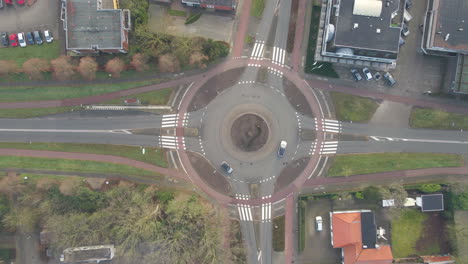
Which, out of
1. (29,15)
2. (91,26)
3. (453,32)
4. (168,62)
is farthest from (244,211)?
(29,15)

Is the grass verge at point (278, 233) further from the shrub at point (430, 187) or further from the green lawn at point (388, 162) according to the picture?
the shrub at point (430, 187)

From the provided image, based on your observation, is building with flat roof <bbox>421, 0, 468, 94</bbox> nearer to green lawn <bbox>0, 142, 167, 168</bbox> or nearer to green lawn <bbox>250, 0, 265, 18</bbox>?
green lawn <bbox>250, 0, 265, 18</bbox>

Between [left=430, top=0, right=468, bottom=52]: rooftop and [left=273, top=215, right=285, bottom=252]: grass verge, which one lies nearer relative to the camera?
[left=430, top=0, right=468, bottom=52]: rooftop

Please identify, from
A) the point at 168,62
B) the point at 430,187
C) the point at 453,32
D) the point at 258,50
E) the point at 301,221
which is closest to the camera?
the point at 453,32

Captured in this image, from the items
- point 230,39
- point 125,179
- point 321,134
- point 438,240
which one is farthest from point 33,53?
point 438,240

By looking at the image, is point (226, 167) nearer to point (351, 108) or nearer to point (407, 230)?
point (351, 108)

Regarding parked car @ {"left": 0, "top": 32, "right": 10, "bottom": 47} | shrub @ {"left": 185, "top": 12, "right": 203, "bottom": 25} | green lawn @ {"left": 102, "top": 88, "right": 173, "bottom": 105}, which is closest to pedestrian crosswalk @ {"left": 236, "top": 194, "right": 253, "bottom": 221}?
green lawn @ {"left": 102, "top": 88, "right": 173, "bottom": 105}
